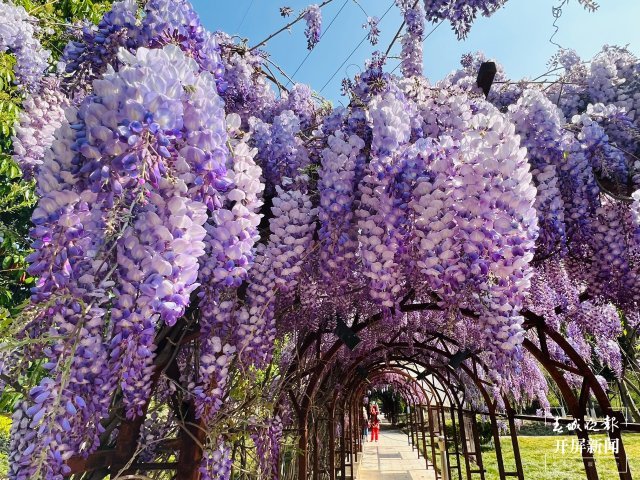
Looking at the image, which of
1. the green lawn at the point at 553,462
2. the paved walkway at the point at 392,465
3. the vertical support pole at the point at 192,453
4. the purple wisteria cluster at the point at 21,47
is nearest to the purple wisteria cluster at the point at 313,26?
the purple wisteria cluster at the point at 21,47

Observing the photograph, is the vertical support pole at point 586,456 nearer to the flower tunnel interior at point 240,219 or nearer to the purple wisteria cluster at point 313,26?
the flower tunnel interior at point 240,219

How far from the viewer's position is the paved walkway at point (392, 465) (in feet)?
34.8

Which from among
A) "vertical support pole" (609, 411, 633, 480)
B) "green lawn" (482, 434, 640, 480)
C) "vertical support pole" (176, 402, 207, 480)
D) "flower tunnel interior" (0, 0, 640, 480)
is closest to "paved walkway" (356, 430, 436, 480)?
"green lawn" (482, 434, 640, 480)

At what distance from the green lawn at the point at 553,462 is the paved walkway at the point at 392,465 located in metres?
1.66

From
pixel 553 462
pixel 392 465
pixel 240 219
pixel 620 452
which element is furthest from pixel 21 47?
pixel 553 462

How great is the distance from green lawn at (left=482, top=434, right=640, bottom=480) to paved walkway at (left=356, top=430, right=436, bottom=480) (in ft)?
5.44

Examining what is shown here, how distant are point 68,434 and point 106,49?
119 centimetres

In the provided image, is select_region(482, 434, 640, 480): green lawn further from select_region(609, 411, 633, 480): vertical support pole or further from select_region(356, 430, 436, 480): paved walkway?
select_region(609, 411, 633, 480): vertical support pole

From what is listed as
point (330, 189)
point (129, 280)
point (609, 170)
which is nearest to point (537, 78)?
point (609, 170)

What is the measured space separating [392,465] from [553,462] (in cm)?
401

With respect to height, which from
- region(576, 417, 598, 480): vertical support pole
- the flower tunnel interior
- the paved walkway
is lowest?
the paved walkway

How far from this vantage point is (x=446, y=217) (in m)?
1.38

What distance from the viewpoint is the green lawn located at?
30.9ft

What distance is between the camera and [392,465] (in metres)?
12.5
